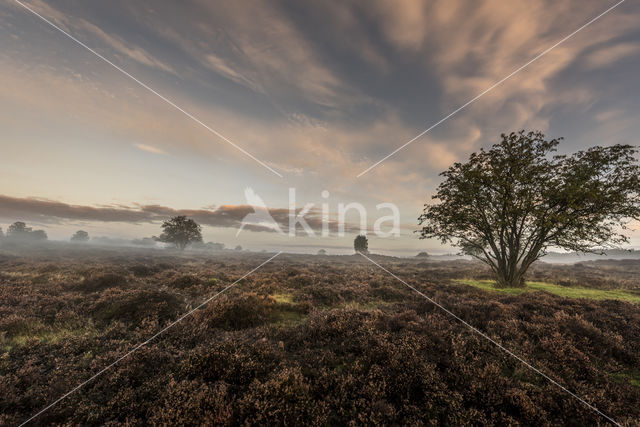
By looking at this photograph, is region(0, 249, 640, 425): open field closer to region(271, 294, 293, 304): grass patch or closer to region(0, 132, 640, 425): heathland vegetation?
region(0, 132, 640, 425): heathland vegetation

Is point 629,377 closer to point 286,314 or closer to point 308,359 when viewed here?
point 308,359

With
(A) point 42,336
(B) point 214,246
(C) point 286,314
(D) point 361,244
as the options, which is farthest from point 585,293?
(B) point 214,246

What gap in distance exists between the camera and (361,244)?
7162 centimetres

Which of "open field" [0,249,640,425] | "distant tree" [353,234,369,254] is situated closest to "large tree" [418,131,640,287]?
"open field" [0,249,640,425]

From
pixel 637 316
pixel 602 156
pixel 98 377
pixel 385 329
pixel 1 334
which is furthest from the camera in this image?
pixel 602 156

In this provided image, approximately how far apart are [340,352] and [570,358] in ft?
19.6

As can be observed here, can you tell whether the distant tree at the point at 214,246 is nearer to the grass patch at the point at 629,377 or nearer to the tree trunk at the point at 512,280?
the tree trunk at the point at 512,280

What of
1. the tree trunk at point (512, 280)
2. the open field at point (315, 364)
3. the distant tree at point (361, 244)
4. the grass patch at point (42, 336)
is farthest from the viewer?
the distant tree at point (361, 244)

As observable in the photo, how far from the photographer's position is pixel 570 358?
18.1 feet

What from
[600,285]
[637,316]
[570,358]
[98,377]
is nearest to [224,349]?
[98,377]

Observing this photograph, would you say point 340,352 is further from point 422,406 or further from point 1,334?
point 1,334

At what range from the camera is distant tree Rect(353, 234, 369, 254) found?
Answer: 71.1 metres

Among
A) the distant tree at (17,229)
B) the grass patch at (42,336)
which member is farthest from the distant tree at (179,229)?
the distant tree at (17,229)

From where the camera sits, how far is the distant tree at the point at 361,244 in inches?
2800
